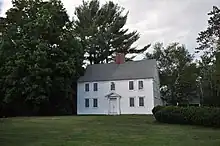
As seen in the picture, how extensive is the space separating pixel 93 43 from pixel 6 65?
1759cm

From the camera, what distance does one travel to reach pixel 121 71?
42.0 m

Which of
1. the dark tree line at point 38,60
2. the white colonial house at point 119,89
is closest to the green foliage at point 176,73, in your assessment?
the white colonial house at point 119,89

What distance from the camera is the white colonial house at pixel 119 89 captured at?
3928 cm

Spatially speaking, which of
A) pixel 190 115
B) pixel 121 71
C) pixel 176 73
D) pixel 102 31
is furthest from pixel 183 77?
pixel 190 115

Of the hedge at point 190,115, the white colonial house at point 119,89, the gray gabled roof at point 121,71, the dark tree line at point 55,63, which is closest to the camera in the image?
the hedge at point 190,115

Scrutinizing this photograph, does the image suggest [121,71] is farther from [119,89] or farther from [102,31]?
[102,31]

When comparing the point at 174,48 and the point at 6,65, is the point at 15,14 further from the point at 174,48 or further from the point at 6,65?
the point at 174,48

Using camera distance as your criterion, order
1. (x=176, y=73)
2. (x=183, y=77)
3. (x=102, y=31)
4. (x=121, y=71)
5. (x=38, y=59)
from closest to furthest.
Answer: (x=38, y=59)
(x=121, y=71)
(x=183, y=77)
(x=176, y=73)
(x=102, y=31)

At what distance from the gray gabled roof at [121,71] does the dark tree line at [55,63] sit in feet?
5.93

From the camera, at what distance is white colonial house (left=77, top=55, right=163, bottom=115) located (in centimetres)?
3928

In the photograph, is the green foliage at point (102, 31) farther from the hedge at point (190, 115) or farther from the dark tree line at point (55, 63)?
the hedge at point (190, 115)

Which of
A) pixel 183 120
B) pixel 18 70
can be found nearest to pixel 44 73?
pixel 18 70

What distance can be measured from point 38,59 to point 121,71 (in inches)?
457

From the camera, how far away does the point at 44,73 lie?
3591cm
